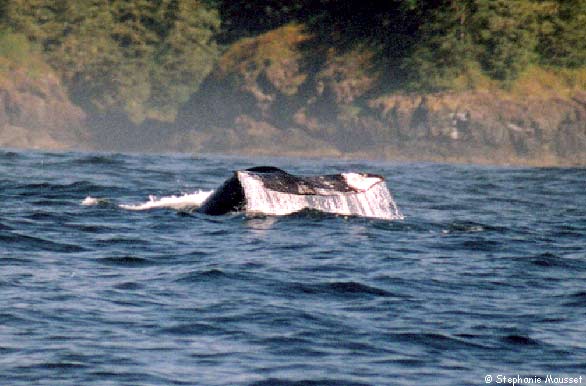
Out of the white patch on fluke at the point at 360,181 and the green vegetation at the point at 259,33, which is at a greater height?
the green vegetation at the point at 259,33

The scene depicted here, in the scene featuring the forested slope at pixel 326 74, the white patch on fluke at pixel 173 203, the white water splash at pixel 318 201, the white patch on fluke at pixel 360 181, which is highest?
the forested slope at pixel 326 74

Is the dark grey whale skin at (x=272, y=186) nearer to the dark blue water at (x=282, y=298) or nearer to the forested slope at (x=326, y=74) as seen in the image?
the dark blue water at (x=282, y=298)

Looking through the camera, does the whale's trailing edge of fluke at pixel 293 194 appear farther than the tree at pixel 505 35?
No

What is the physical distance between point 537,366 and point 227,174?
25.7m

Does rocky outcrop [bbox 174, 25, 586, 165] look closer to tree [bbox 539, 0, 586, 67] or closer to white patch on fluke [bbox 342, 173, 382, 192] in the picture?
tree [bbox 539, 0, 586, 67]

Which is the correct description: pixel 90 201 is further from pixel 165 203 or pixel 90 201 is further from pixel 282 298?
pixel 282 298

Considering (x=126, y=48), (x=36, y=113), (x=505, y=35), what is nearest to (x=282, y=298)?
(x=505, y=35)

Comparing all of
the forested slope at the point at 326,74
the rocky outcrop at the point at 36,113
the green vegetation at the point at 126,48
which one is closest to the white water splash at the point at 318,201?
the forested slope at the point at 326,74

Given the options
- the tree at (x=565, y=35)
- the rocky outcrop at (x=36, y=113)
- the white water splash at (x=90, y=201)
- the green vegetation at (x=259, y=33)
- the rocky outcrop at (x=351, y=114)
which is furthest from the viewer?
the rocky outcrop at (x=36, y=113)

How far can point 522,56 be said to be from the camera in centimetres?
6097

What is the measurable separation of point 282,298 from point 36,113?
209 ft

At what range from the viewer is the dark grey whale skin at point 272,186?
1869 cm

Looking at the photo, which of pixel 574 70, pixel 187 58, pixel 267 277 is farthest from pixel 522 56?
pixel 267 277

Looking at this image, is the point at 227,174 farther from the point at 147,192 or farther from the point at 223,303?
the point at 223,303
